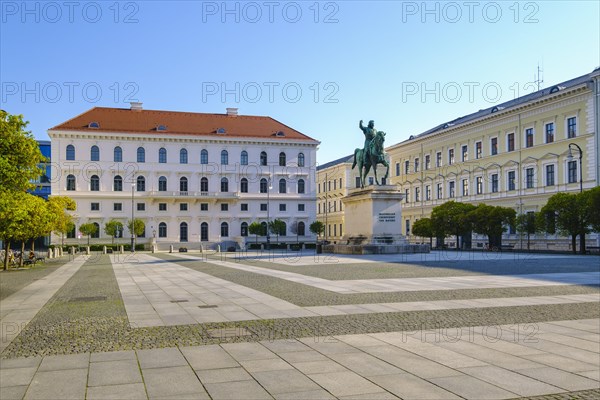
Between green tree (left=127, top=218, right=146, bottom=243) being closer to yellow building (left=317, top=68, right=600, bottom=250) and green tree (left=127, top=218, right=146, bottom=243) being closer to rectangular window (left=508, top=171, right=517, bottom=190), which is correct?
yellow building (left=317, top=68, right=600, bottom=250)

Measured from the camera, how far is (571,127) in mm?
59406

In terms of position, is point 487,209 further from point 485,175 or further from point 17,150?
point 17,150

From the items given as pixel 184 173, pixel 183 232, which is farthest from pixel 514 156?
pixel 183 232

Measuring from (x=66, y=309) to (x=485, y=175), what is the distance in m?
66.1

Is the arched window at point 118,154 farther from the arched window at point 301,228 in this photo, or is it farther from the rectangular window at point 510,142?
the rectangular window at point 510,142

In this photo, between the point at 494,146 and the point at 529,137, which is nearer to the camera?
the point at 529,137

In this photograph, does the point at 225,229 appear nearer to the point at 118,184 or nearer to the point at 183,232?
the point at 183,232

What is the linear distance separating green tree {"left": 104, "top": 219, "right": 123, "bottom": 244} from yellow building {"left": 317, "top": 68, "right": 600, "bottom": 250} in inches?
1691

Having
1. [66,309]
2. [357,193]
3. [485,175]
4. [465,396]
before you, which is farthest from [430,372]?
[485,175]

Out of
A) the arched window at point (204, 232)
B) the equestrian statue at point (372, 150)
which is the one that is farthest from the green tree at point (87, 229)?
the equestrian statue at point (372, 150)

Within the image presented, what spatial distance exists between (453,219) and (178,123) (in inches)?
1960

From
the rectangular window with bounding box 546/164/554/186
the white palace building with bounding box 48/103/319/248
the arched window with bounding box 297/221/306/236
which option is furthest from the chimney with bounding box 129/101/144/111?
the rectangular window with bounding box 546/164/554/186

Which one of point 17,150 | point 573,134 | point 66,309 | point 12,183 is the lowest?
point 66,309

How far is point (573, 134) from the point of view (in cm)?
5909
